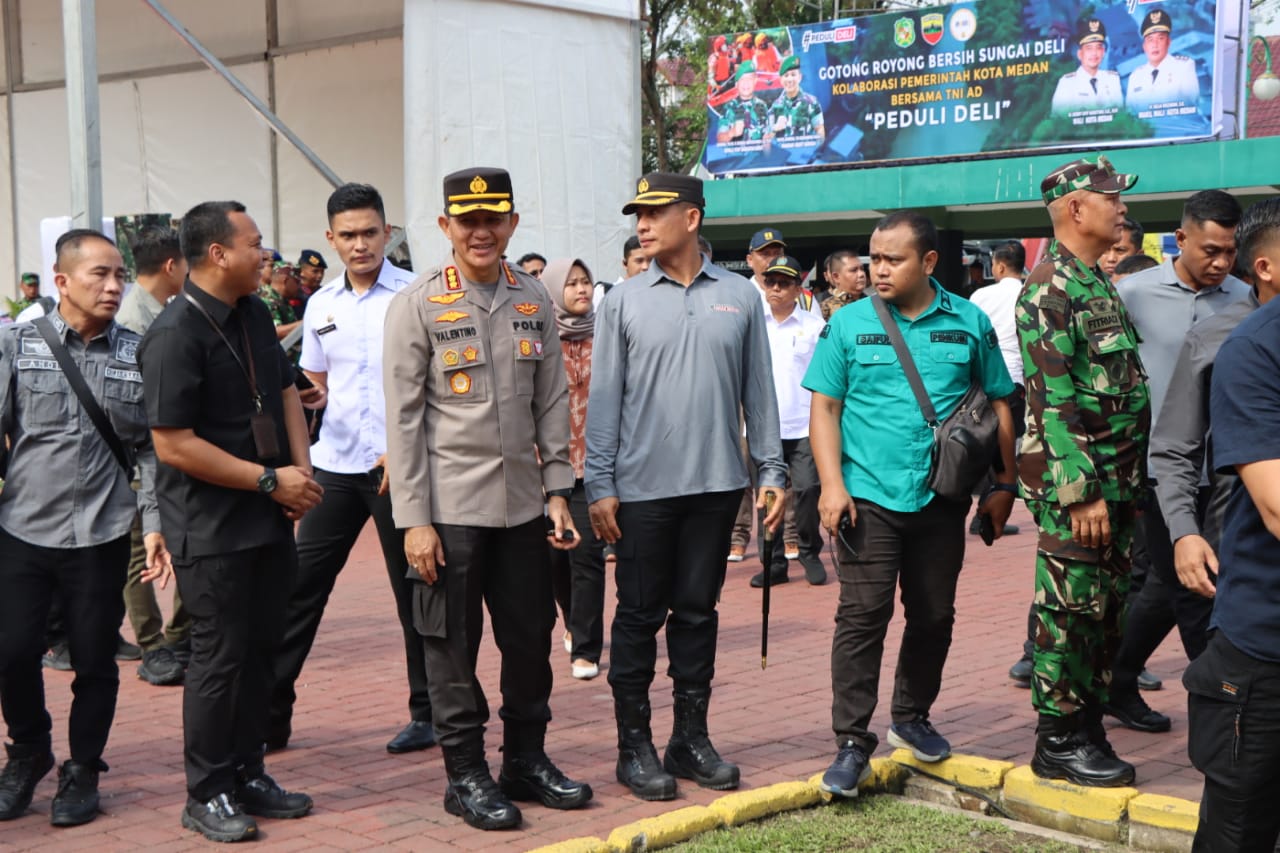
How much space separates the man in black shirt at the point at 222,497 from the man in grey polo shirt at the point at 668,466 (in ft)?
3.81

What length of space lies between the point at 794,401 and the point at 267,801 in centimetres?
578

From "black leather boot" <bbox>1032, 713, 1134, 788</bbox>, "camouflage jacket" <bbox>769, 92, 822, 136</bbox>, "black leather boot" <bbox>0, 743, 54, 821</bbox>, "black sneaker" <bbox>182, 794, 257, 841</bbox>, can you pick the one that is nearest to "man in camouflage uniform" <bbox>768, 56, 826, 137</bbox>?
"camouflage jacket" <bbox>769, 92, 822, 136</bbox>

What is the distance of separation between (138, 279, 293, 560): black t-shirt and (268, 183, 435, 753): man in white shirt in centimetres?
83

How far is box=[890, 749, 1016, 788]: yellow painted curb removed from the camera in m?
5.22

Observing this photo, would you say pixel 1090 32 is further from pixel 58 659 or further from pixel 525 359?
pixel 525 359

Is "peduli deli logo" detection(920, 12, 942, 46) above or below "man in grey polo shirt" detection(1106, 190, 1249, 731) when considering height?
above

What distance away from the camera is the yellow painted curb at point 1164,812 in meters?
4.68

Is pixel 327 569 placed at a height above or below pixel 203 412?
below

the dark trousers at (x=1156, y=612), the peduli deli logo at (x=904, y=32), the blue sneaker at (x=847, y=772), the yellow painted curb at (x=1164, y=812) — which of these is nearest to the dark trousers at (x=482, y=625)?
the blue sneaker at (x=847, y=772)

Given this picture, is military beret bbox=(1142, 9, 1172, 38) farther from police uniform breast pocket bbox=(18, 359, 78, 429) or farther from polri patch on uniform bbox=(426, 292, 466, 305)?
police uniform breast pocket bbox=(18, 359, 78, 429)

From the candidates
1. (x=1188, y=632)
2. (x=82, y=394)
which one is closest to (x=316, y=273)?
(x=82, y=394)

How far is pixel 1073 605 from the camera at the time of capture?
5.06 m

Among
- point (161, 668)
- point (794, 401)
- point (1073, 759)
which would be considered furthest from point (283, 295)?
point (1073, 759)

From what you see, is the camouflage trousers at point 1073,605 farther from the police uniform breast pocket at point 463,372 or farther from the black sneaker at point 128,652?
the black sneaker at point 128,652
